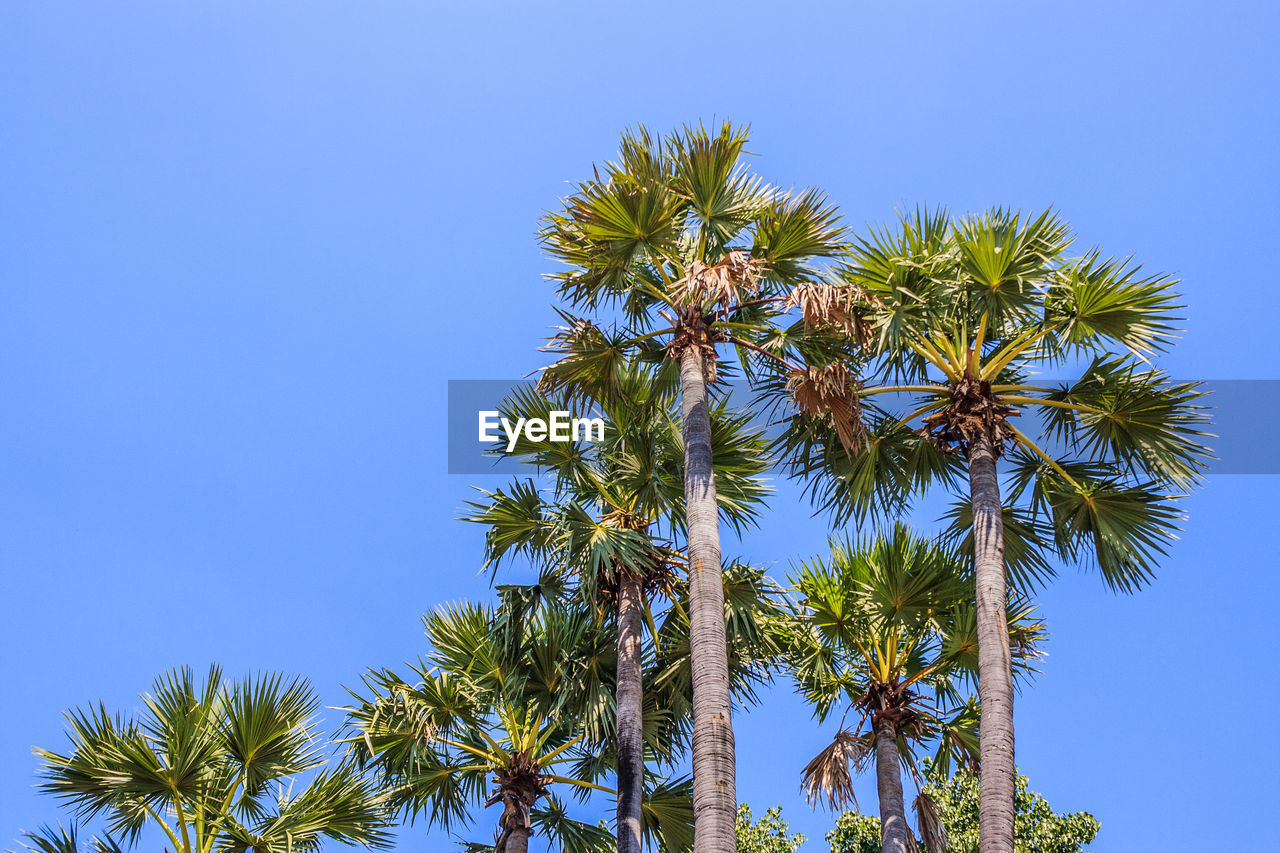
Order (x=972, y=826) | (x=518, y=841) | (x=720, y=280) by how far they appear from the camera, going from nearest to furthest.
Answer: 1. (x=720, y=280)
2. (x=518, y=841)
3. (x=972, y=826)

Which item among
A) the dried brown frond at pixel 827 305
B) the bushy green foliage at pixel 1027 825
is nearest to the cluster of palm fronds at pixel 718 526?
the dried brown frond at pixel 827 305

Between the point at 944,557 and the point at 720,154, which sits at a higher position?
the point at 720,154

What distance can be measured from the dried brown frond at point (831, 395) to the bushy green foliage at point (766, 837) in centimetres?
1153

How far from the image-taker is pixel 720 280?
12.3m

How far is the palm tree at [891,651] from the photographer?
13703mm

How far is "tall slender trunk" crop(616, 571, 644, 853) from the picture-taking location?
1227 centimetres

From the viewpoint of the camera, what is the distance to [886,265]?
1352 cm

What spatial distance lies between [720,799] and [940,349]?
18.5 ft

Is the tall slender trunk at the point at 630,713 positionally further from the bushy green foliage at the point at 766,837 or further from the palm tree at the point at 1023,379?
the bushy green foliage at the point at 766,837

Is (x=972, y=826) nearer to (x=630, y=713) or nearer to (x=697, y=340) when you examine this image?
(x=630, y=713)

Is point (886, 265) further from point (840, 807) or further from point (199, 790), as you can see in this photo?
point (199, 790)

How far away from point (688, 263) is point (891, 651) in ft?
16.4

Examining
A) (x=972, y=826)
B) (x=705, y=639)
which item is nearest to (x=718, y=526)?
(x=705, y=639)

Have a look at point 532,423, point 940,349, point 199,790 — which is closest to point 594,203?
point 532,423
